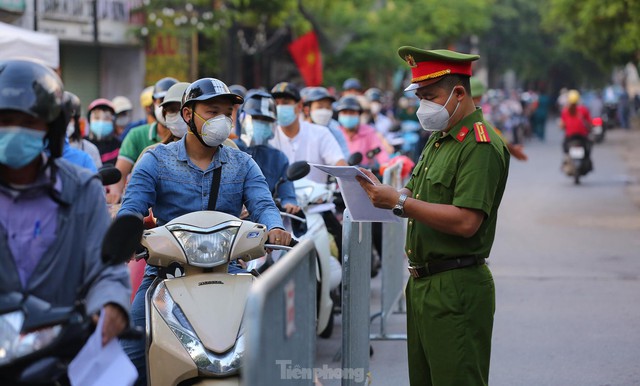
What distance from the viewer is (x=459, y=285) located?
4664 mm

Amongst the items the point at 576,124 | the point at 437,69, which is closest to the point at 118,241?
the point at 437,69

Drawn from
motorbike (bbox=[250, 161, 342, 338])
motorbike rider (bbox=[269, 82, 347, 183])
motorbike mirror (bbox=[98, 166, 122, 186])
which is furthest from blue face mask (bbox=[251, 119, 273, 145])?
motorbike mirror (bbox=[98, 166, 122, 186])

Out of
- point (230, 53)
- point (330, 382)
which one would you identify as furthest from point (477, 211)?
point (230, 53)

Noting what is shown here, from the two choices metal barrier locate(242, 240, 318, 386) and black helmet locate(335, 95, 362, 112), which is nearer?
metal barrier locate(242, 240, 318, 386)

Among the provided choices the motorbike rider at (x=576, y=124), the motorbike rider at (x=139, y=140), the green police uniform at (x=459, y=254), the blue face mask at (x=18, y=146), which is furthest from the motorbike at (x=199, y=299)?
the motorbike rider at (x=576, y=124)

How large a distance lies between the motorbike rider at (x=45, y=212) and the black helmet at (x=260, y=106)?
4.36 metres

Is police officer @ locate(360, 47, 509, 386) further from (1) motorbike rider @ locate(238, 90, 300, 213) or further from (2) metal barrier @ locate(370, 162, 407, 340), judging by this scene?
(2) metal barrier @ locate(370, 162, 407, 340)

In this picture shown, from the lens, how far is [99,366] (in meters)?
3.51

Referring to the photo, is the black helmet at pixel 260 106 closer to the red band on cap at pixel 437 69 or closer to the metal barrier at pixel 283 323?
the red band on cap at pixel 437 69

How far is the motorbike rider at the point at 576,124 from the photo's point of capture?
919 inches

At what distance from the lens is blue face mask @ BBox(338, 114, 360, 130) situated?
40.6 ft

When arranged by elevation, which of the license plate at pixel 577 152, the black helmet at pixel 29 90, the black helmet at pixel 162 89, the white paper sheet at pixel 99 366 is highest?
the black helmet at pixel 162 89

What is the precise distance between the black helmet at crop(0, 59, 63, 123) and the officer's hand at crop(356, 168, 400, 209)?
1615 millimetres

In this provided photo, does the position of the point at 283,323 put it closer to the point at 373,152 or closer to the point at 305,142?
the point at 305,142
